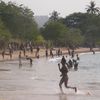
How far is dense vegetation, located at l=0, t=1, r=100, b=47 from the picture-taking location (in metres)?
101

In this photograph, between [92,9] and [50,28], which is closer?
[50,28]

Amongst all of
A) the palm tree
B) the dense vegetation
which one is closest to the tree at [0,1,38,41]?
the dense vegetation

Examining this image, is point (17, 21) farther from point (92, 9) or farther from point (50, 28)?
point (92, 9)

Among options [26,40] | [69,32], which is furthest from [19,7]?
[69,32]

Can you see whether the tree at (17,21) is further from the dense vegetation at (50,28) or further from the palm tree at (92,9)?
the palm tree at (92,9)

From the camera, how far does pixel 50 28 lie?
128 meters

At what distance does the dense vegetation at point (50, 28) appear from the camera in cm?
10056

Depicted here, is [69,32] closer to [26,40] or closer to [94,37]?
[94,37]

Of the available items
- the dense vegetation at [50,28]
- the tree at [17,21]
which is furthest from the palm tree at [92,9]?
the tree at [17,21]

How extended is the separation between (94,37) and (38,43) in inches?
1909

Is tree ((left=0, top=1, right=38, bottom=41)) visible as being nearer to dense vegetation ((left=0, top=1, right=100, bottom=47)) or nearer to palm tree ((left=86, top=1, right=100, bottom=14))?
dense vegetation ((left=0, top=1, right=100, bottom=47))

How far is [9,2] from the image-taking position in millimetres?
106812

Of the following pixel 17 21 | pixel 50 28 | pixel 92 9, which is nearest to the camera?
pixel 17 21

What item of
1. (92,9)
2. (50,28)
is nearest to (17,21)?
(50,28)
